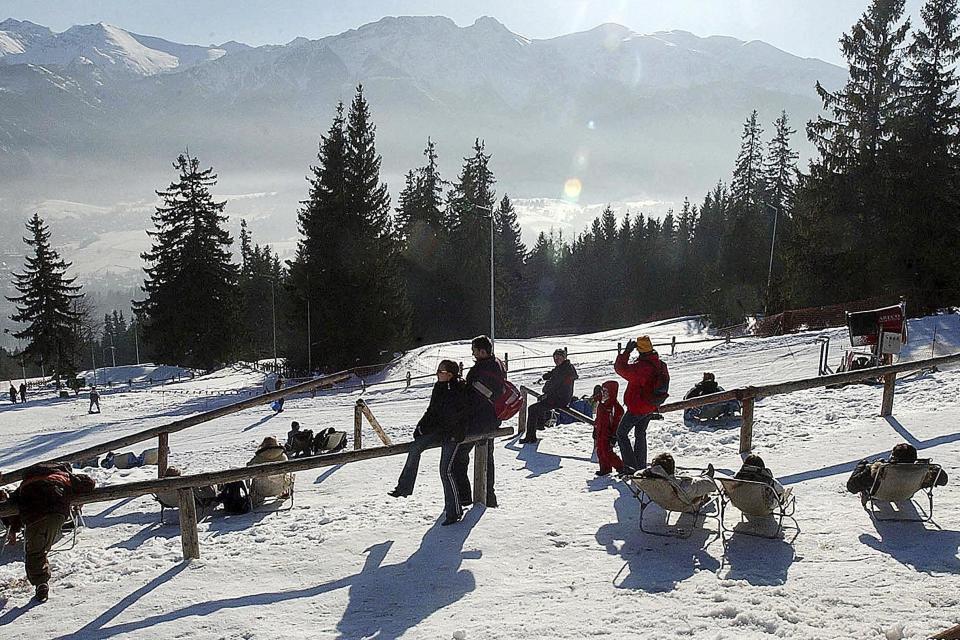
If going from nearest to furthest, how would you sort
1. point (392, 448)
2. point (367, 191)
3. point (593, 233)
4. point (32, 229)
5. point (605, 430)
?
point (392, 448) < point (605, 430) < point (367, 191) < point (32, 229) < point (593, 233)

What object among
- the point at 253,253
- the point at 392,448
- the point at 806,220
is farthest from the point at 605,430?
the point at 253,253

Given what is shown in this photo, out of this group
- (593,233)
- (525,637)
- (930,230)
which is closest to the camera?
(525,637)

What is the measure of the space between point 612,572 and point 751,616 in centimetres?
125

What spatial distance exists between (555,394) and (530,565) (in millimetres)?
6174

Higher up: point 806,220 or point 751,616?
point 806,220

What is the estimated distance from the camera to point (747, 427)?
30.9ft

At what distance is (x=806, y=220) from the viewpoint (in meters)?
33.5

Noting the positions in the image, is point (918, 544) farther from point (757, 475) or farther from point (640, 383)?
point (640, 383)

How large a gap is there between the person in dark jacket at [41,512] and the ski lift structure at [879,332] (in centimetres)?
1399

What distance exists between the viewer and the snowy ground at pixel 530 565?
15.3 ft

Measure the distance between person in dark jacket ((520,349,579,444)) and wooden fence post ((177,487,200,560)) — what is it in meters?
6.65

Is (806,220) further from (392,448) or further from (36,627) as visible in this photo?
(36,627)

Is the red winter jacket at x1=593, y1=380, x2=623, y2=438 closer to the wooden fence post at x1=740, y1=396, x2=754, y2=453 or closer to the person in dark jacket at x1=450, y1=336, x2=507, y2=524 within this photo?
the wooden fence post at x1=740, y1=396, x2=754, y2=453

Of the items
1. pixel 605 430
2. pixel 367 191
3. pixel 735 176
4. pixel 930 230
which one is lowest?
pixel 605 430
